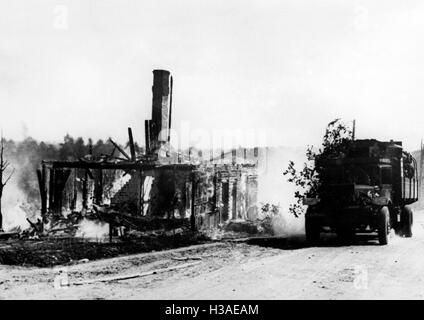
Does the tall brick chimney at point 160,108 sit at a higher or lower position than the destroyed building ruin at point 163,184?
higher

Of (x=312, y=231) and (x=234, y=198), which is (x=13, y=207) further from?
(x=312, y=231)

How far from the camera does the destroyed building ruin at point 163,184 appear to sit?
20.6m

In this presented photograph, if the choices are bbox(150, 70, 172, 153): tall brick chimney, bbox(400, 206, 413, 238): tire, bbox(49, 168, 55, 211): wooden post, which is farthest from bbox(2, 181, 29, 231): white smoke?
bbox(400, 206, 413, 238): tire

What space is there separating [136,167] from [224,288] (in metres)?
12.2

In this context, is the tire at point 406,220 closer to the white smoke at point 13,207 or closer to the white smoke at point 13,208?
the white smoke at point 13,208

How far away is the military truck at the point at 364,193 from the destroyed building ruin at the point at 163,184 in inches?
262

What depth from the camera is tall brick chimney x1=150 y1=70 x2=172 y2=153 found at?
25.3 meters

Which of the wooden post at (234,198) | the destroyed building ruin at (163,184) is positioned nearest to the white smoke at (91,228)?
the destroyed building ruin at (163,184)

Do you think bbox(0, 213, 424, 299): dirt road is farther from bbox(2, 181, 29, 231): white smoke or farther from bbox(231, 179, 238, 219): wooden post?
bbox(2, 181, 29, 231): white smoke

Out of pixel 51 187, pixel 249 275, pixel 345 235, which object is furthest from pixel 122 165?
pixel 249 275

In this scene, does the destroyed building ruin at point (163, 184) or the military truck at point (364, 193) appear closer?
the military truck at point (364, 193)

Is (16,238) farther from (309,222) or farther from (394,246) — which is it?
(394,246)

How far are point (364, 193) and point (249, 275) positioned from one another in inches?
263
